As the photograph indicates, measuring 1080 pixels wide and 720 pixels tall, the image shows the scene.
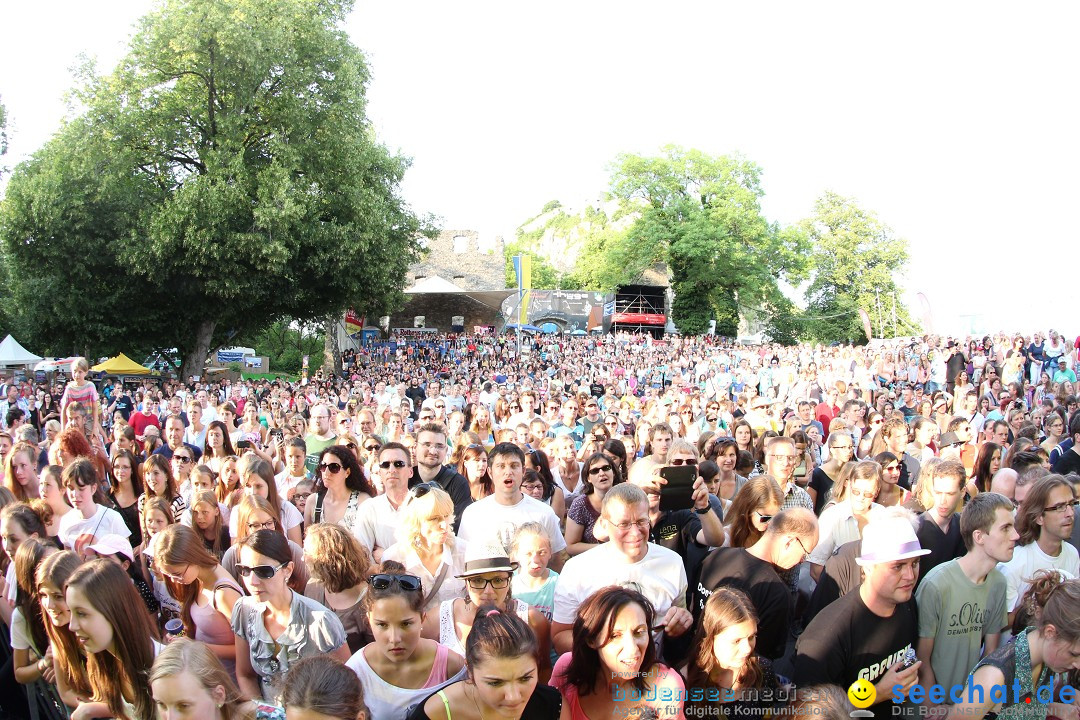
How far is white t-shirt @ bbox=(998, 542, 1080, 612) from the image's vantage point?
3.52 metres

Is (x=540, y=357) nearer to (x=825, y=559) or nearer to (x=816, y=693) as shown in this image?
(x=825, y=559)

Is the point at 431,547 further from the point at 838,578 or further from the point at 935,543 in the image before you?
the point at 935,543

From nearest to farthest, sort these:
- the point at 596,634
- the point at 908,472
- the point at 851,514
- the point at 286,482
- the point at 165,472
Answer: the point at 596,634 → the point at 851,514 → the point at 165,472 → the point at 286,482 → the point at 908,472

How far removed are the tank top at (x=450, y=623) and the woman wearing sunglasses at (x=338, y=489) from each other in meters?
1.59

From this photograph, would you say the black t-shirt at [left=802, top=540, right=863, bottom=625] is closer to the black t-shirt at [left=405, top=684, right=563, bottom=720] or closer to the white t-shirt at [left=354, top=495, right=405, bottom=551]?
the black t-shirt at [left=405, top=684, right=563, bottom=720]

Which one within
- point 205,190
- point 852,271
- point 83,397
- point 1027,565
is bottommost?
point 1027,565

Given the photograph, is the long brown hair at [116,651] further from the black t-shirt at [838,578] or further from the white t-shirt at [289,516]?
the black t-shirt at [838,578]

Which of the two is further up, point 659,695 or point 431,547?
point 431,547

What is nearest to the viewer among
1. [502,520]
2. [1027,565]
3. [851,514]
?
[1027,565]

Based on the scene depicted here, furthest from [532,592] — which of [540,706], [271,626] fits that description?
[271,626]

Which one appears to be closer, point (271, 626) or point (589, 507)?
point (271, 626)

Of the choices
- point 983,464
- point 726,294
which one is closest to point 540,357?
point 726,294

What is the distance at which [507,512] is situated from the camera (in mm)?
4320

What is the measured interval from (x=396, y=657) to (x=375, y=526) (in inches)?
63.7
